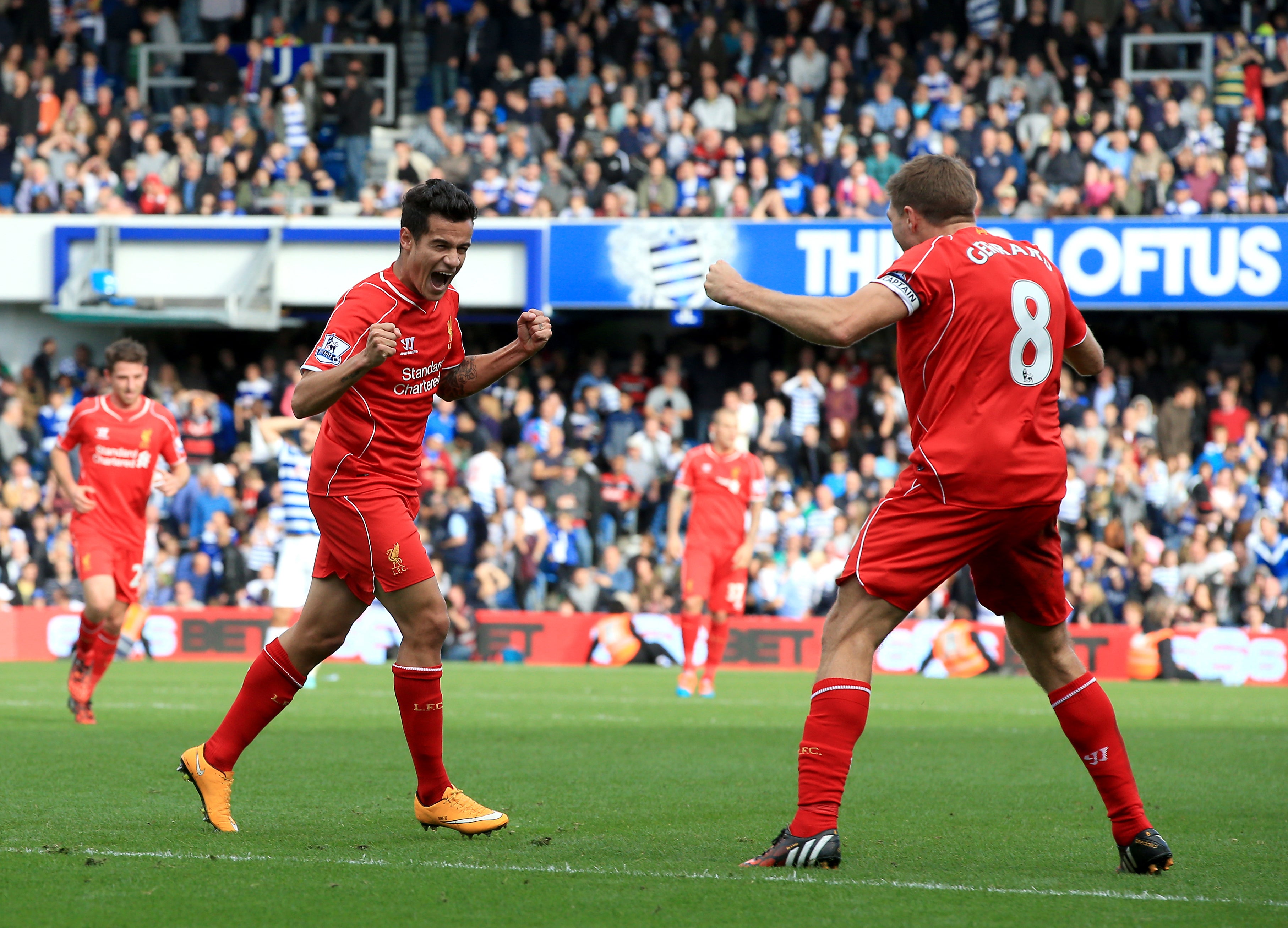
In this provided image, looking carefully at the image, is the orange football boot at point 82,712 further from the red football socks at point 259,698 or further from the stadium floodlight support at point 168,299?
the stadium floodlight support at point 168,299

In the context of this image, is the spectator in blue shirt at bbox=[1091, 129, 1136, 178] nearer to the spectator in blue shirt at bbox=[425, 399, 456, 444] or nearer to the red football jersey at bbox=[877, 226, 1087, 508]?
the spectator in blue shirt at bbox=[425, 399, 456, 444]

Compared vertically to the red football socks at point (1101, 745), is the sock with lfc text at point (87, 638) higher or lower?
lower

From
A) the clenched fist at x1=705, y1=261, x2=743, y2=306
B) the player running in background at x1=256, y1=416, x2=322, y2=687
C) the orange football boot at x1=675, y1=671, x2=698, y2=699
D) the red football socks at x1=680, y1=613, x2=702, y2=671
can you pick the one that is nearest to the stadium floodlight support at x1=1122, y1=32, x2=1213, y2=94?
the red football socks at x1=680, y1=613, x2=702, y2=671

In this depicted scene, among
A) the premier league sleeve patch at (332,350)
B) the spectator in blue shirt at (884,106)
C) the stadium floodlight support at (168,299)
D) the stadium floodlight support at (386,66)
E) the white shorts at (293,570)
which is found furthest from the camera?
the stadium floodlight support at (386,66)

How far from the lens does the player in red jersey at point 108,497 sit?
1076cm

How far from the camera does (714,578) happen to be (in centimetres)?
1446

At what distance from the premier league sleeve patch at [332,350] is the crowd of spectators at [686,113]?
16.2 metres

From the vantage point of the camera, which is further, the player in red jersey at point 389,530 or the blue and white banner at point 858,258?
the blue and white banner at point 858,258

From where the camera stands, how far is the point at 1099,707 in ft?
18.5

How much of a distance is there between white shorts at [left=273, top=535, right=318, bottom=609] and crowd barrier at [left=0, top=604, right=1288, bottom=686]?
318 centimetres

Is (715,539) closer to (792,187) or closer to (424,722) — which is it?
(424,722)

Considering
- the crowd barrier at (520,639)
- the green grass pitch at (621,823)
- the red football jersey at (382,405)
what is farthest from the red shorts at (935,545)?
the crowd barrier at (520,639)

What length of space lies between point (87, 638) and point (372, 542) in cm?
547

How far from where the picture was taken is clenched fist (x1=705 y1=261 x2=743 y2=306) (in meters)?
5.16
